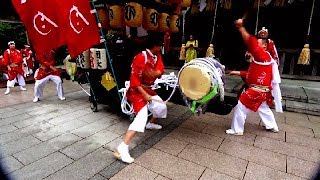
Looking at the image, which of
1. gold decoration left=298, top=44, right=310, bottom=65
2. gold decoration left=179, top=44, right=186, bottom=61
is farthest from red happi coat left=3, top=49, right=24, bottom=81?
gold decoration left=298, top=44, right=310, bottom=65

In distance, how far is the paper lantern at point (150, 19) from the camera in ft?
16.9

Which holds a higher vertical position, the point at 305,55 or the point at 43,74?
the point at 305,55

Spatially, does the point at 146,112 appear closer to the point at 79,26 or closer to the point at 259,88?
the point at 79,26

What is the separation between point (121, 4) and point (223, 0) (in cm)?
574

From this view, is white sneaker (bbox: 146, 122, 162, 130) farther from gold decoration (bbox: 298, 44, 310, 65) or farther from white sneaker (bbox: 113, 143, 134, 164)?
gold decoration (bbox: 298, 44, 310, 65)

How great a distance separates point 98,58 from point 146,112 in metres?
2.32

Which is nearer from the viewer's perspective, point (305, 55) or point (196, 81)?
point (196, 81)

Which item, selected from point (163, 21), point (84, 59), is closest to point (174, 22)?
point (163, 21)

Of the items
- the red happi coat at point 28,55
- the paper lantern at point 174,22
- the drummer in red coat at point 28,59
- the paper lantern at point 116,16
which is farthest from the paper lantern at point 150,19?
the red happi coat at point 28,55

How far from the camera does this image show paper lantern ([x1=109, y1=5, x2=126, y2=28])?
496 cm

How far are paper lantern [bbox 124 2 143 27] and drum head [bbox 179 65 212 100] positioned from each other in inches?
65.9

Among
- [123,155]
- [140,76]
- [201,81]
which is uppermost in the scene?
[140,76]

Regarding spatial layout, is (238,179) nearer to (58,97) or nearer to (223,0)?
(58,97)

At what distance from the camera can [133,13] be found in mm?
4758
